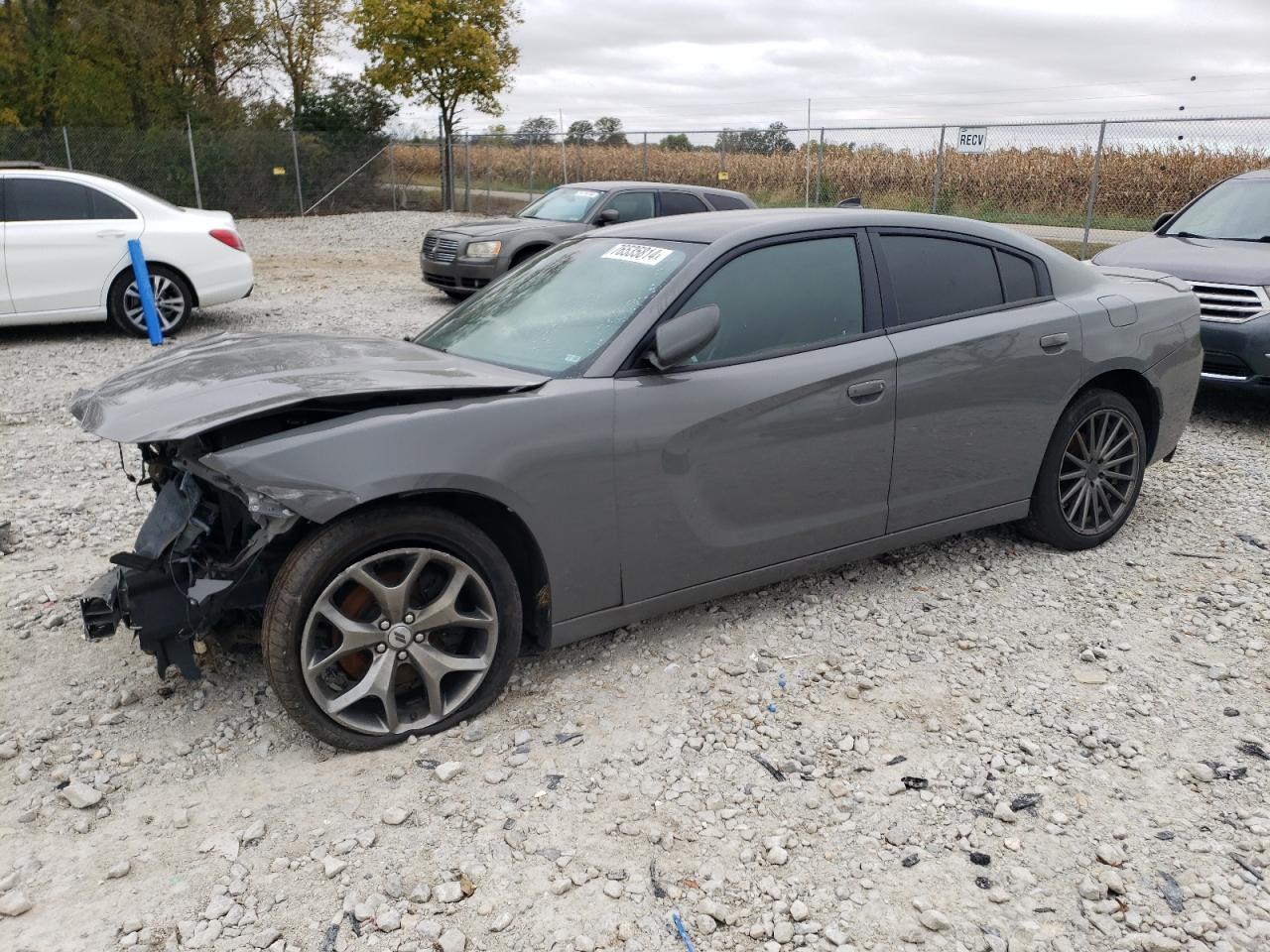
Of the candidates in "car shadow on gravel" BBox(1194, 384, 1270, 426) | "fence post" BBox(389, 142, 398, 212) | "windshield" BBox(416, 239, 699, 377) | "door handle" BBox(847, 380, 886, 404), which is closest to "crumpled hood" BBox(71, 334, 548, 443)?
"windshield" BBox(416, 239, 699, 377)

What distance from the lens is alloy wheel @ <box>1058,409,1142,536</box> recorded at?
190 inches

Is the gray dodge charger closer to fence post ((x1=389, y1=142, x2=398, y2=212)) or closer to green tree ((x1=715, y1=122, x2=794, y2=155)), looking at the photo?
green tree ((x1=715, y1=122, x2=794, y2=155))

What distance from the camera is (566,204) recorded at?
13.0 meters

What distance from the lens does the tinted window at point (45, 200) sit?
9531 millimetres

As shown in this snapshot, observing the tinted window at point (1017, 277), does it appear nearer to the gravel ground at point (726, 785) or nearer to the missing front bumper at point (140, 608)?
the gravel ground at point (726, 785)

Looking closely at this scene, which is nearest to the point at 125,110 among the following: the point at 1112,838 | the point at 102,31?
the point at 102,31

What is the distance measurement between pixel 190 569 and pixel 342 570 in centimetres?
50

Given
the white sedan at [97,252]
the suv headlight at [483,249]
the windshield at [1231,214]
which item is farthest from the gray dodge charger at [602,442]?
the suv headlight at [483,249]

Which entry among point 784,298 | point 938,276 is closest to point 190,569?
point 784,298

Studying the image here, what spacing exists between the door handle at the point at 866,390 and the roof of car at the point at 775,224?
665mm

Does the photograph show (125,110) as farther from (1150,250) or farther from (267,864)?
(267,864)

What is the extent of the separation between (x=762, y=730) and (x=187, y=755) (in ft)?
6.08

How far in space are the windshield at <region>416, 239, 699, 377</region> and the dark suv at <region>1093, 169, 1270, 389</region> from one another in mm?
5131

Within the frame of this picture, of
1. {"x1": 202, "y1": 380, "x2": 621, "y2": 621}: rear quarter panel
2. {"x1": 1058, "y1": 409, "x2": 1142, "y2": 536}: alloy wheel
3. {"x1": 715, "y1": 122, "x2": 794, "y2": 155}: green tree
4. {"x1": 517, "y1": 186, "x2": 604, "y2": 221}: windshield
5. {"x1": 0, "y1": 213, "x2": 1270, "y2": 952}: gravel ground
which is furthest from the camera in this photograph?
{"x1": 715, "y1": 122, "x2": 794, "y2": 155}: green tree
